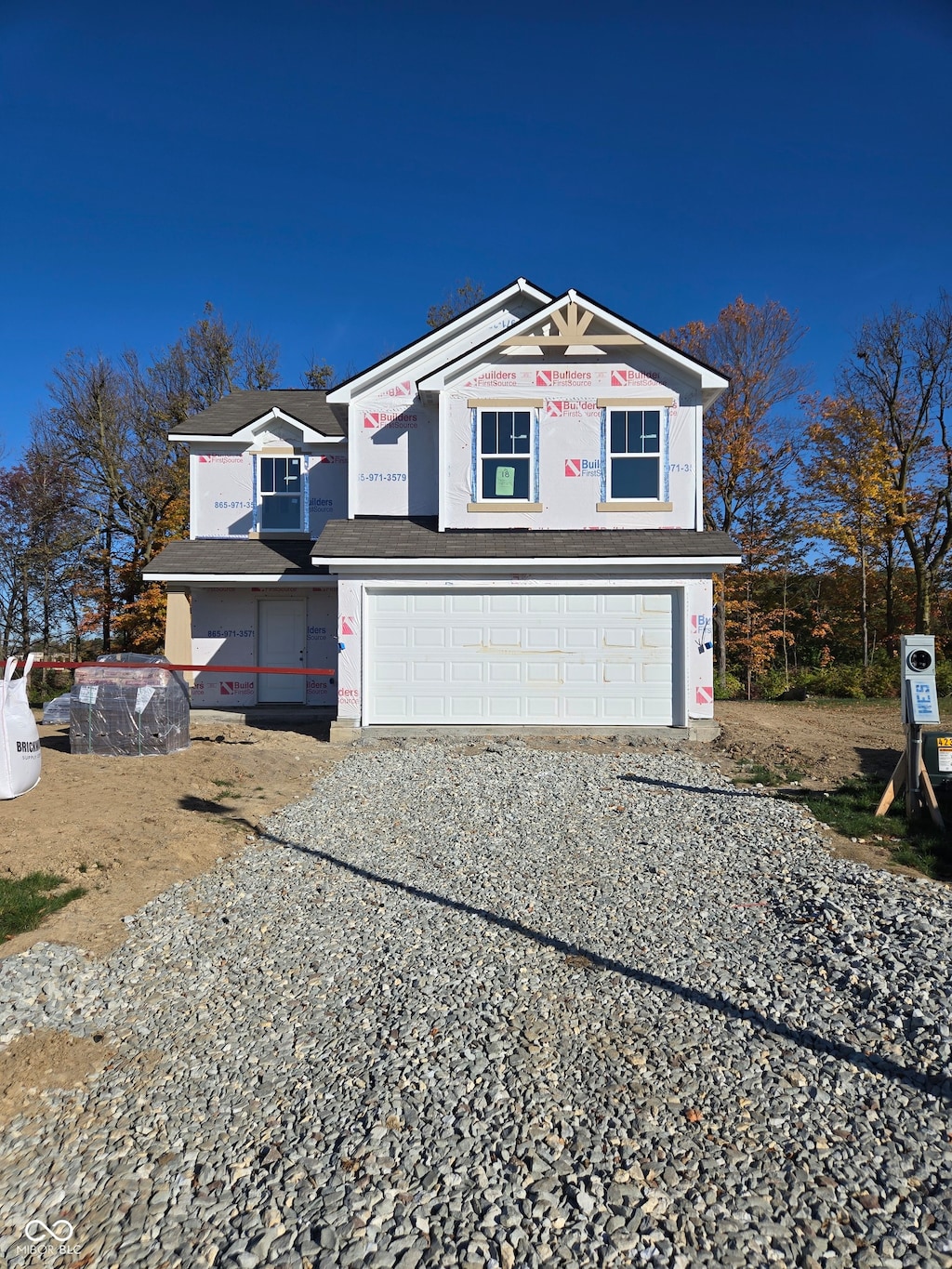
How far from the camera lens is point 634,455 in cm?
1323

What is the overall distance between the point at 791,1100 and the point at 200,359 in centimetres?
3165

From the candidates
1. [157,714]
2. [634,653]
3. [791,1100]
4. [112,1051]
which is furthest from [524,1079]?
[634,653]

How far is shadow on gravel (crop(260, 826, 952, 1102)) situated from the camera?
3.34 meters

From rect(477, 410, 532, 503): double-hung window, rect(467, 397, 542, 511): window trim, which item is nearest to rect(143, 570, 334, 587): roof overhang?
→ rect(467, 397, 542, 511): window trim

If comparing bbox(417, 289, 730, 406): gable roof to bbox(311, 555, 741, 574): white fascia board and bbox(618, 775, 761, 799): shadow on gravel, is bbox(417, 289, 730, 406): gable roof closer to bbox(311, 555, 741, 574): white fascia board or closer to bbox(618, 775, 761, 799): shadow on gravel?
bbox(311, 555, 741, 574): white fascia board

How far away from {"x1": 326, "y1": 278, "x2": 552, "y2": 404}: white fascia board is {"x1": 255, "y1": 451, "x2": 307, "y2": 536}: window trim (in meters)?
2.35

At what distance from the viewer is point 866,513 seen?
21078 mm

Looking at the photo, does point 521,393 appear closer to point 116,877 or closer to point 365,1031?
point 116,877

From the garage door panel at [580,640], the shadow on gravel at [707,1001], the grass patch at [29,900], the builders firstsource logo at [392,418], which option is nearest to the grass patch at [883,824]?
the shadow on gravel at [707,1001]

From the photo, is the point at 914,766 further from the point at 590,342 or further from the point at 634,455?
the point at 590,342

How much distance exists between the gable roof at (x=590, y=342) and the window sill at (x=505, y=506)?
230 centimetres

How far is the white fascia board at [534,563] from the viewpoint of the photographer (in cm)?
1212

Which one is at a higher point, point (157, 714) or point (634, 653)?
point (634, 653)

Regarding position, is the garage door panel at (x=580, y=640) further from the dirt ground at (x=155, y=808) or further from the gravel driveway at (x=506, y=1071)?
the gravel driveway at (x=506, y=1071)
